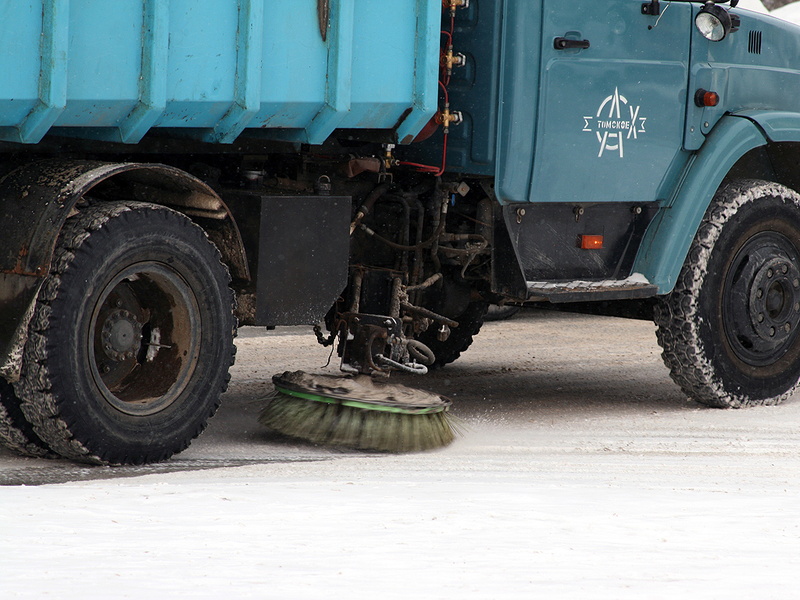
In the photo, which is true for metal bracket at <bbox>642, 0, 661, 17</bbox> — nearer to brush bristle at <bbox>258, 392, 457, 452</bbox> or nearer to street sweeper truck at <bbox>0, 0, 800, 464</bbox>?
street sweeper truck at <bbox>0, 0, 800, 464</bbox>

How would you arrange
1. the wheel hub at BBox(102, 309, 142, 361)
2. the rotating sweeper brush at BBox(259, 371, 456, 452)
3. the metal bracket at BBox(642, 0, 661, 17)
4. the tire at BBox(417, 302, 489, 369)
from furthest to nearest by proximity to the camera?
the tire at BBox(417, 302, 489, 369), the metal bracket at BBox(642, 0, 661, 17), the rotating sweeper brush at BBox(259, 371, 456, 452), the wheel hub at BBox(102, 309, 142, 361)

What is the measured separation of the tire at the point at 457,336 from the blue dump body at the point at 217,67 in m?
2.07

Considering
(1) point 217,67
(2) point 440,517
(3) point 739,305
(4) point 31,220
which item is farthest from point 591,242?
(4) point 31,220

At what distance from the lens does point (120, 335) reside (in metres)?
4.84

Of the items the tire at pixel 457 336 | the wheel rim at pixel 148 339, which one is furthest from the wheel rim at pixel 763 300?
the wheel rim at pixel 148 339

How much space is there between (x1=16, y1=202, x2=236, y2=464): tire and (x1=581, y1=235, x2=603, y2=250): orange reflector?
1.88 m

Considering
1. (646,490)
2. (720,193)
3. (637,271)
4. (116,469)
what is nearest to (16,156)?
(116,469)

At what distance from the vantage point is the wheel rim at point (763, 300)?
6.51 metres

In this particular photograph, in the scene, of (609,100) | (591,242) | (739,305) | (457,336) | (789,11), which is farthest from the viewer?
(789,11)

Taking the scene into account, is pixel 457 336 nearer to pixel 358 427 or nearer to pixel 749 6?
pixel 358 427

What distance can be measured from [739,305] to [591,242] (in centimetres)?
89

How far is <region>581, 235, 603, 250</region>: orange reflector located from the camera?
6.16m

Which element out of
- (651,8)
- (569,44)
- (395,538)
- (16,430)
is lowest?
(16,430)

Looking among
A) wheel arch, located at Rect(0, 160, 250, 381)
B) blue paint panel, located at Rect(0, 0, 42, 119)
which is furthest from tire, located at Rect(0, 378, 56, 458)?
blue paint panel, located at Rect(0, 0, 42, 119)
